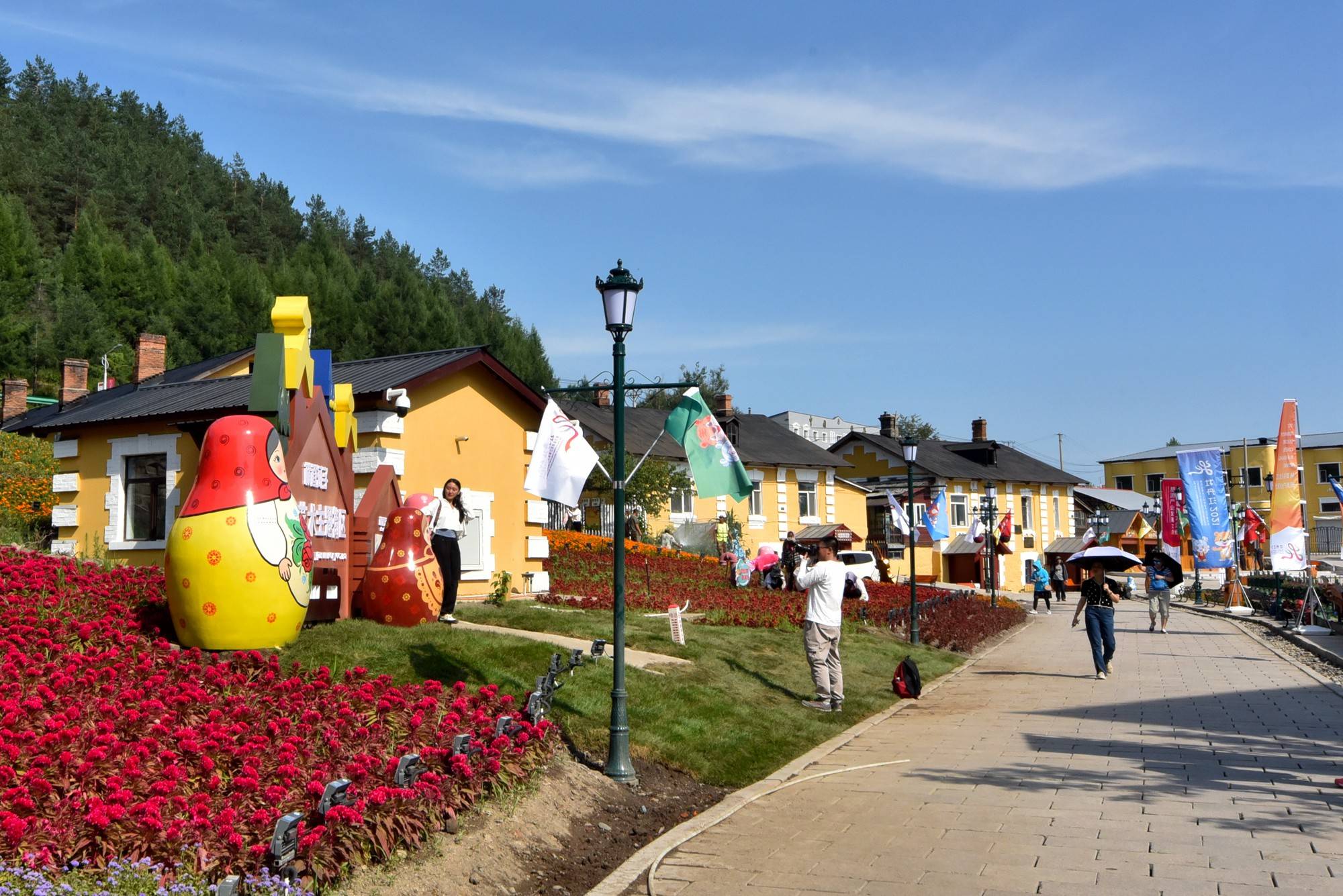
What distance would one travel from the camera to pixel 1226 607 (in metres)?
35.9

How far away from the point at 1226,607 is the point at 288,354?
33327mm

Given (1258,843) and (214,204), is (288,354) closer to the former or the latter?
(1258,843)

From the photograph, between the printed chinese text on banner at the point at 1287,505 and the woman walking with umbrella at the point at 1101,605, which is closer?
the woman walking with umbrella at the point at 1101,605

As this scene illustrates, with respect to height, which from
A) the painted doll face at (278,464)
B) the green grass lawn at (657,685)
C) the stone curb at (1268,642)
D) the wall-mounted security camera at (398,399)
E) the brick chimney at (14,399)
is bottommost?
the stone curb at (1268,642)

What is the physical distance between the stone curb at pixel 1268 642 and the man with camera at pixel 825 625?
703 centimetres

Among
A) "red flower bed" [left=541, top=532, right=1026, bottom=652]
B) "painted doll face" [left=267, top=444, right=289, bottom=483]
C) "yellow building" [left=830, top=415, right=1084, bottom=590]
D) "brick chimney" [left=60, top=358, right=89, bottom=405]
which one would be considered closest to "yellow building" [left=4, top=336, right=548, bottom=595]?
"red flower bed" [left=541, top=532, right=1026, bottom=652]

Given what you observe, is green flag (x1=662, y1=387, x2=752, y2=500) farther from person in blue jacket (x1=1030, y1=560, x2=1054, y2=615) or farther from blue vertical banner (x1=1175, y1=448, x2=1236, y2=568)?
person in blue jacket (x1=1030, y1=560, x2=1054, y2=615)

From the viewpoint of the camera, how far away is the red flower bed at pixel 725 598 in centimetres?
2003

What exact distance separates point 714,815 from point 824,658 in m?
4.66

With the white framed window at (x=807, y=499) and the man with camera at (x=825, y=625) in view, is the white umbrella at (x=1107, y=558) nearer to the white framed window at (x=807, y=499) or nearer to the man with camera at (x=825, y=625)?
the man with camera at (x=825, y=625)

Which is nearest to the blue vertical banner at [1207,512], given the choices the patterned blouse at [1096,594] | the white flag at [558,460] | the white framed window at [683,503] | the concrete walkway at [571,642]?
→ the patterned blouse at [1096,594]

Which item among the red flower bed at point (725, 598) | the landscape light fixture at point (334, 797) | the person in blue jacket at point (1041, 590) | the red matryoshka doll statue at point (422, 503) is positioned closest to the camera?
the landscape light fixture at point (334, 797)

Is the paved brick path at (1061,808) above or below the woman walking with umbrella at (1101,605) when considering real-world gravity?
below

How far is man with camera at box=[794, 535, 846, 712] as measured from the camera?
40.2ft
